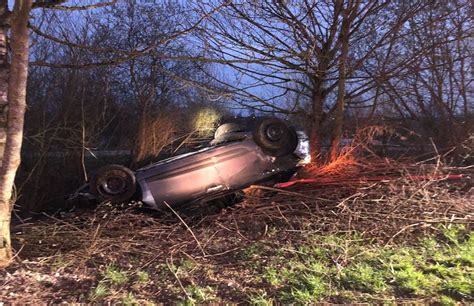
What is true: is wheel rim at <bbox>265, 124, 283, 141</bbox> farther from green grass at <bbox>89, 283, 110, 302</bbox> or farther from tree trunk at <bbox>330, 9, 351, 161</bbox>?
green grass at <bbox>89, 283, 110, 302</bbox>

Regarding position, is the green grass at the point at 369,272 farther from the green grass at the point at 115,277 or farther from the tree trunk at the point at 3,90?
the tree trunk at the point at 3,90

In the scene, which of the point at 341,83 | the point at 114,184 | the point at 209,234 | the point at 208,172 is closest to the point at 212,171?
the point at 208,172

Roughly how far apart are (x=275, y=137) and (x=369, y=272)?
4372 millimetres

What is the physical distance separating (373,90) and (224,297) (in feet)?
27.7

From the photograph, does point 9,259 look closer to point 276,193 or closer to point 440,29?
point 276,193

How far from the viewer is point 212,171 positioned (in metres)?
8.44

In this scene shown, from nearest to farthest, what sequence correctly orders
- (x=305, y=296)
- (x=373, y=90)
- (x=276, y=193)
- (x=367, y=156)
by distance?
(x=305, y=296) < (x=276, y=193) < (x=367, y=156) < (x=373, y=90)

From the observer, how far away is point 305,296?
4.31m

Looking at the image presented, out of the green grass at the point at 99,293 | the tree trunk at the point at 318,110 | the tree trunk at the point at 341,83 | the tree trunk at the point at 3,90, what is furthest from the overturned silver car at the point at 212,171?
the green grass at the point at 99,293

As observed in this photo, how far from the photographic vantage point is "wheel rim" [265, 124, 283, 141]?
885 centimetres

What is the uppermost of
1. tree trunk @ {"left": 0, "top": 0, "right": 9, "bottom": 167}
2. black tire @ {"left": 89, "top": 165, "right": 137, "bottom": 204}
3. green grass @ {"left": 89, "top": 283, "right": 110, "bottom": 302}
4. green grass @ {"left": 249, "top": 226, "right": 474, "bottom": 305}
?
tree trunk @ {"left": 0, "top": 0, "right": 9, "bottom": 167}

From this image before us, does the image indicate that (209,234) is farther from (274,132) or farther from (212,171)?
(274,132)

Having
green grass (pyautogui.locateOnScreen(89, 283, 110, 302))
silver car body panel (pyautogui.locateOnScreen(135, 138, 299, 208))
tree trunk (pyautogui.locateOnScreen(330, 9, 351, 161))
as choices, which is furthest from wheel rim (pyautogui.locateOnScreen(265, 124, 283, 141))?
green grass (pyautogui.locateOnScreen(89, 283, 110, 302))

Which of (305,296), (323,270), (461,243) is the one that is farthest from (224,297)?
(461,243)
